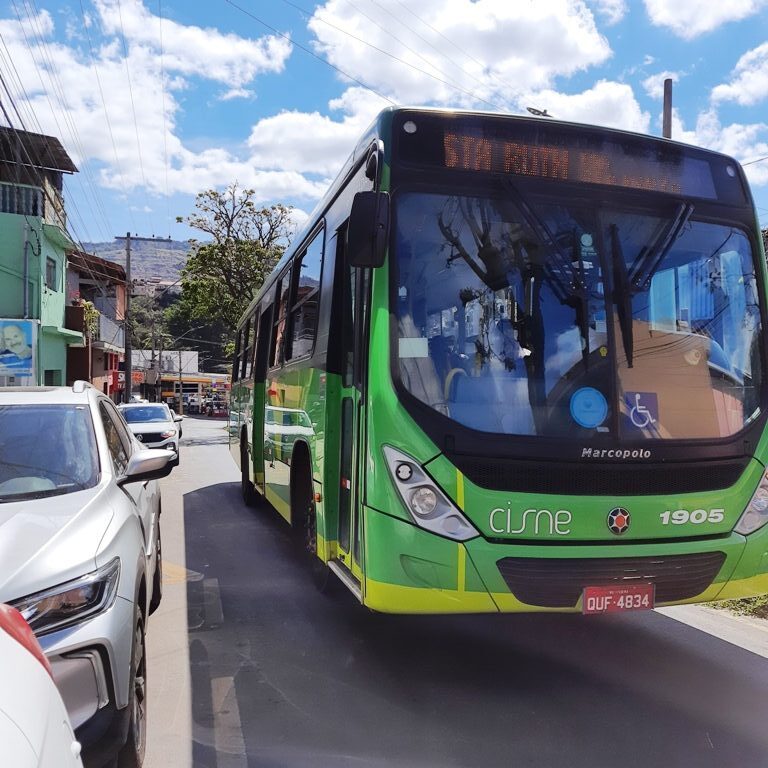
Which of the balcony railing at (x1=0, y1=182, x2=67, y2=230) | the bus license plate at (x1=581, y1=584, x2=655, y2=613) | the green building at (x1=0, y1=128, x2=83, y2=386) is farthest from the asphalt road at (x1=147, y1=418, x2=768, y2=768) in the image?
the balcony railing at (x1=0, y1=182, x2=67, y2=230)

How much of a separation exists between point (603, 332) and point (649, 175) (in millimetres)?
1065

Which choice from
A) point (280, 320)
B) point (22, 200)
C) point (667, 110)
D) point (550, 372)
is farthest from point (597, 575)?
point (22, 200)

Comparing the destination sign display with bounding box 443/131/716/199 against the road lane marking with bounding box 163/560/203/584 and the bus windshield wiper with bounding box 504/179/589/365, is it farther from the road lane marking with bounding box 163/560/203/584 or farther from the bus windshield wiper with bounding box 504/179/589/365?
the road lane marking with bounding box 163/560/203/584

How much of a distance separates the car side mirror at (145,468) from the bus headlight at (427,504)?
129cm

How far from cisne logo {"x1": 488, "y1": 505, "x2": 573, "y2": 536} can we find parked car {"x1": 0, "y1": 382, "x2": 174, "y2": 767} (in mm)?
1774

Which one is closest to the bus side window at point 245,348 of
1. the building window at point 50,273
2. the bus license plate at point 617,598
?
the bus license plate at point 617,598

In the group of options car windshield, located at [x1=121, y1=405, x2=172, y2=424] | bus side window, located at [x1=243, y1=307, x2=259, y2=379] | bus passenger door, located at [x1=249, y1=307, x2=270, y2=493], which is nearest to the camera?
bus passenger door, located at [x1=249, y1=307, x2=270, y2=493]

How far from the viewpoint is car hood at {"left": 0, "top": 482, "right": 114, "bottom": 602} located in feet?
8.27

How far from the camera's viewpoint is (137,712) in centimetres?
317

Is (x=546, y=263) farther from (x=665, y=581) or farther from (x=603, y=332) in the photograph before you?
(x=665, y=581)

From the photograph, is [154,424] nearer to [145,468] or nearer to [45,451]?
[45,451]

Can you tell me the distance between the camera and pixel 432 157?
405cm

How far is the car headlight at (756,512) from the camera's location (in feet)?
13.4

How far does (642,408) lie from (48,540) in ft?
9.87
